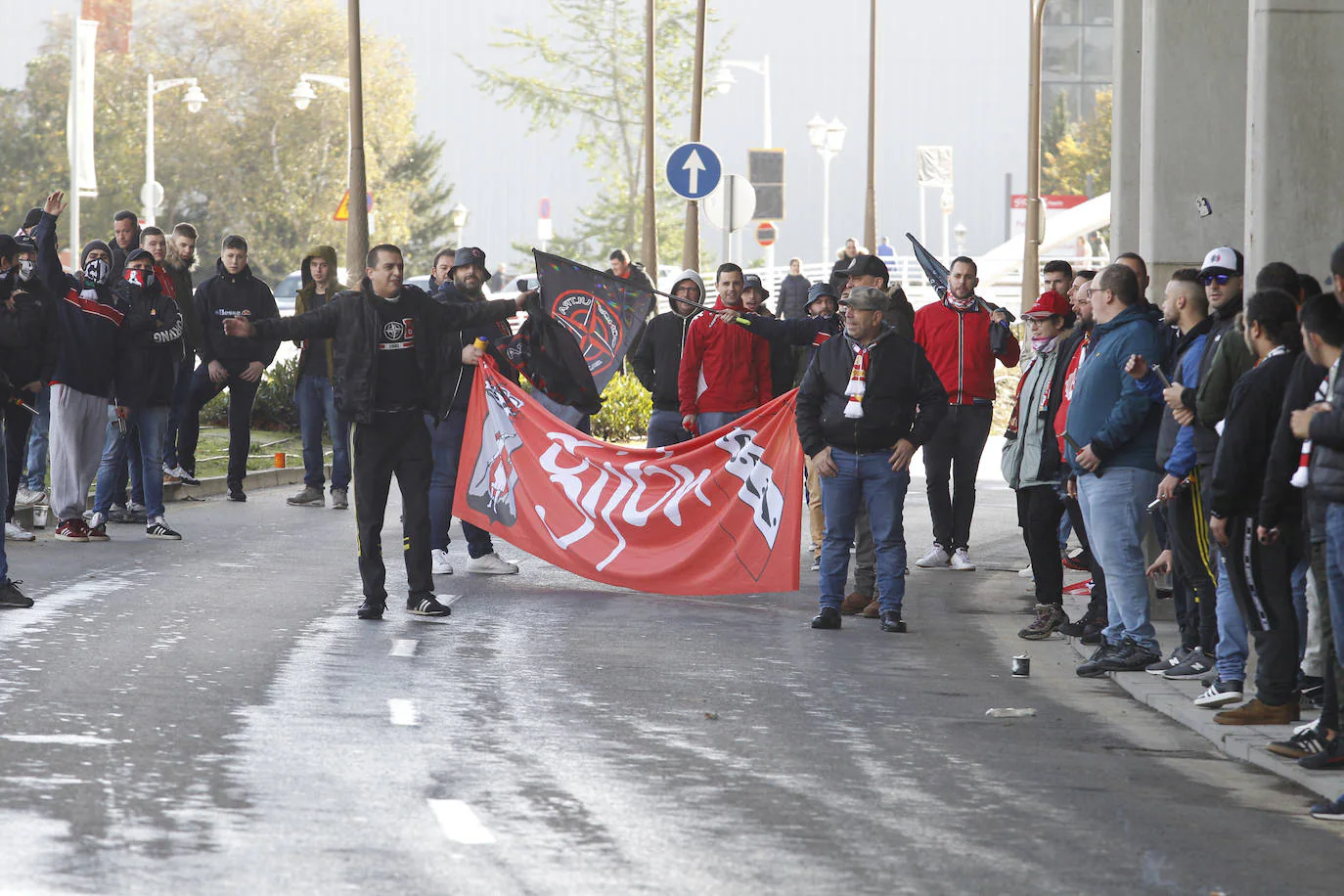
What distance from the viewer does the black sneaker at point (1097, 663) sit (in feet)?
34.7

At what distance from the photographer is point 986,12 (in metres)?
101

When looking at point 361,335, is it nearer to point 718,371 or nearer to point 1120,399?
point 718,371

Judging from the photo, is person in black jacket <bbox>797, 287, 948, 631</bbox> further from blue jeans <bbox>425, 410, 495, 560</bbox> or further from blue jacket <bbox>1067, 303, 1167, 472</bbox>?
blue jeans <bbox>425, 410, 495, 560</bbox>

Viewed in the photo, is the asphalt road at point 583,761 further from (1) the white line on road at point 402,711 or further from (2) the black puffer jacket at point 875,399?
(2) the black puffer jacket at point 875,399

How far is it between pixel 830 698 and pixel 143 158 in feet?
197

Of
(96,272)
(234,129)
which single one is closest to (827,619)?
(96,272)

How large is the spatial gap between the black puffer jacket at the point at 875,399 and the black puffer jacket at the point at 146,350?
6318mm

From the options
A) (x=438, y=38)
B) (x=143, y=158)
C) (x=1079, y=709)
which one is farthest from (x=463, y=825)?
(x=438, y=38)

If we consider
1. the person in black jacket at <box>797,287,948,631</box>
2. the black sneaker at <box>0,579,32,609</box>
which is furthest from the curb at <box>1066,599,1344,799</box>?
the black sneaker at <box>0,579,32,609</box>

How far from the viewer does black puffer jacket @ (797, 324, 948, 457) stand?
11953mm

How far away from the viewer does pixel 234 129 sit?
67375 millimetres

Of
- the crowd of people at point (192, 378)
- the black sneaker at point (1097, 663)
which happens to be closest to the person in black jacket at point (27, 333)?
the crowd of people at point (192, 378)

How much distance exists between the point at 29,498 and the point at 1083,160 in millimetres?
72075

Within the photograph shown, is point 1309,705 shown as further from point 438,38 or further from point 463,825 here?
point 438,38
